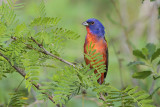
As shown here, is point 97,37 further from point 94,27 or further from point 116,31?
point 116,31

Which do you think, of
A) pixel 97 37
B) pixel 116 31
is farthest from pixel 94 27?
pixel 116 31

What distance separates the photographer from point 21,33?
1389mm

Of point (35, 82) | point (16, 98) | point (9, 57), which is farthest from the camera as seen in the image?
point (16, 98)

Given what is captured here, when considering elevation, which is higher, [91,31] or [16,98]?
[91,31]

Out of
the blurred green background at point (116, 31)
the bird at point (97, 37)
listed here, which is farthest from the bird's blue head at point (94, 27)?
the blurred green background at point (116, 31)

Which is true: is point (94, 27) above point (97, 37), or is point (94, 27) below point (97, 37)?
above

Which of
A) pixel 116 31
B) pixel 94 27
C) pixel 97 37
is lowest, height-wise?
pixel 97 37

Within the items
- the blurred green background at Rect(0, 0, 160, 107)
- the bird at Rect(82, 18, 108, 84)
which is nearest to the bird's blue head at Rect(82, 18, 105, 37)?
the bird at Rect(82, 18, 108, 84)

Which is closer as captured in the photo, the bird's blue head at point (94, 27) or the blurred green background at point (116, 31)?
the blurred green background at point (116, 31)

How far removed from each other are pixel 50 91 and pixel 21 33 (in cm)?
31

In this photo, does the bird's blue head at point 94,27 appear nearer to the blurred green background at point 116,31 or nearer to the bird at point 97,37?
the bird at point 97,37

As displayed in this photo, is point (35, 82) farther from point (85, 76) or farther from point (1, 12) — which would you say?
point (1, 12)

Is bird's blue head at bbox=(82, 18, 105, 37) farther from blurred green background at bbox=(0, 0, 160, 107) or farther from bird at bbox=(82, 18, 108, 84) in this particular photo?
blurred green background at bbox=(0, 0, 160, 107)

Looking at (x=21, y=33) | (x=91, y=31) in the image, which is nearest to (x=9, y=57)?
(x=21, y=33)
